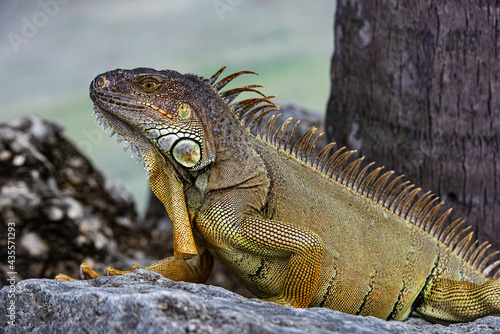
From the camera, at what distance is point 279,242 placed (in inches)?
135

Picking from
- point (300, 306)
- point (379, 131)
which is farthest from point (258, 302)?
point (379, 131)

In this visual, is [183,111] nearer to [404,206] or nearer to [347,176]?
[347,176]

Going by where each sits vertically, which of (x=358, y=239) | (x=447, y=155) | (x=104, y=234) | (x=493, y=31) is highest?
(x=493, y=31)

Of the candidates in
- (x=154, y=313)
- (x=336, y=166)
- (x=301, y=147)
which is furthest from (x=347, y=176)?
(x=154, y=313)

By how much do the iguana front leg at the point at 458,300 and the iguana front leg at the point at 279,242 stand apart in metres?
1.12

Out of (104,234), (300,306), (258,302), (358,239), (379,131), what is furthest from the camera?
(104,234)

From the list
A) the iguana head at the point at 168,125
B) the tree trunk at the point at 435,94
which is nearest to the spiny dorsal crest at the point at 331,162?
the iguana head at the point at 168,125

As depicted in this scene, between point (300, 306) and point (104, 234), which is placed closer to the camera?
point (300, 306)

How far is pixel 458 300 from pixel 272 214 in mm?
1597

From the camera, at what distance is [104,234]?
20.2ft

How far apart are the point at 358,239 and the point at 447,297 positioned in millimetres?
865

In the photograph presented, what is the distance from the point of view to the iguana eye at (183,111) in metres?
3.50

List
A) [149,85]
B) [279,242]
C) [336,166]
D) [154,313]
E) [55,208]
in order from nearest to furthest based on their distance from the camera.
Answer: [154,313]
[279,242]
[149,85]
[336,166]
[55,208]

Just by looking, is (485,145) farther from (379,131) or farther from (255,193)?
(255,193)
